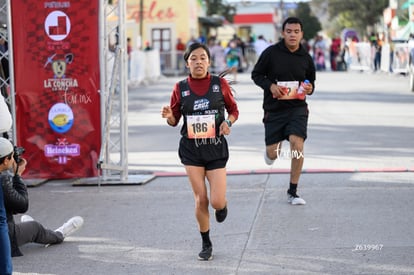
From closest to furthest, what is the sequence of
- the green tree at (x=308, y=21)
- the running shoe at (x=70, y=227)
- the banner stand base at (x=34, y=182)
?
1. the running shoe at (x=70, y=227)
2. the banner stand base at (x=34, y=182)
3. the green tree at (x=308, y=21)

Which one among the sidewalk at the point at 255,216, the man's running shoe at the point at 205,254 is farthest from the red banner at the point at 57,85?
the man's running shoe at the point at 205,254

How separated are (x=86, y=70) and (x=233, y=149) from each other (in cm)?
365

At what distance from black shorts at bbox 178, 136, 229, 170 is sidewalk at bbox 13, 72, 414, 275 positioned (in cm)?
78

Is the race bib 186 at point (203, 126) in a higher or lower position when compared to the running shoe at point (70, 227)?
higher

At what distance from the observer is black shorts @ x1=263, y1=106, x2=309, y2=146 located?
8.94 meters

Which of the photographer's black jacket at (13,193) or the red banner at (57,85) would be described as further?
the red banner at (57,85)

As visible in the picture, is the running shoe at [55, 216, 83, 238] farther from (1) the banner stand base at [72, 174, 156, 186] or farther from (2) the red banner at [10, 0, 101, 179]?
(2) the red banner at [10, 0, 101, 179]

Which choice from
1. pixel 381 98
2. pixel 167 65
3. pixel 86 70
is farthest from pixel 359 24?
pixel 86 70

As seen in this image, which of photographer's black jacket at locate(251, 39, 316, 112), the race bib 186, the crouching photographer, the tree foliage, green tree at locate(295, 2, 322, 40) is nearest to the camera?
the crouching photographer

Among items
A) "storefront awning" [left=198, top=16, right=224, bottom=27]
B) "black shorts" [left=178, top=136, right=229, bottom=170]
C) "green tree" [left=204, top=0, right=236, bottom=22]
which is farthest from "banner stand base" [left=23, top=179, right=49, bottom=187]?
"green tree" [left=204, top=0, right=236, bottom=22]

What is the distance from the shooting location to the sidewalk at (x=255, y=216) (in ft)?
22.0

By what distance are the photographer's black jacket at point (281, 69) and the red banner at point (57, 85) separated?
2727mm

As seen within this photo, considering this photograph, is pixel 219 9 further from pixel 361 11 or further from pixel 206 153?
pixel 206 153

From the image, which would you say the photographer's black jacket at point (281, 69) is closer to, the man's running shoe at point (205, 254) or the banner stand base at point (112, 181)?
the banner stand base at point (112, 181)
